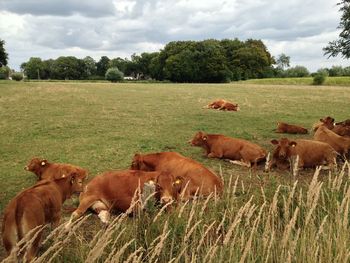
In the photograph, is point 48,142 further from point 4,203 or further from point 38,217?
point 38,217

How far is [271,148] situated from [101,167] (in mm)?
4886

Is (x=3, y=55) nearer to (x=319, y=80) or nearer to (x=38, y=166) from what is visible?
(x=319, y=80)

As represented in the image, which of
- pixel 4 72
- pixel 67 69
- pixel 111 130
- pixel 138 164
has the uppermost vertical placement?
pixel 138 164

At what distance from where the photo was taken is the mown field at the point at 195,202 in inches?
168

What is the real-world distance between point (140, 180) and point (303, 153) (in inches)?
184

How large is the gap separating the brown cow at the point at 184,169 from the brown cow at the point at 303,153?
254cm

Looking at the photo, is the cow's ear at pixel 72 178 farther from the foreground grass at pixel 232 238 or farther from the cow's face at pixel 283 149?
the cow's face at pixel 283 149

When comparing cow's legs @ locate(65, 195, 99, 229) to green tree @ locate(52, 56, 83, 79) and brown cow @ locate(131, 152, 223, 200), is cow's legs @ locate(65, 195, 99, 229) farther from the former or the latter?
green tree @ locate(52, 56, 83, 79)

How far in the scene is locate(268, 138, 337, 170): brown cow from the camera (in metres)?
10.2

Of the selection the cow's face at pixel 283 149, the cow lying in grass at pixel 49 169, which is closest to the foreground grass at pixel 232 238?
the cow lying in grass at pixel 49 169

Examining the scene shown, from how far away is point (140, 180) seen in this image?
7195 mm

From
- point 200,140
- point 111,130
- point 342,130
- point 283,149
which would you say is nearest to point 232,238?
point 283,149

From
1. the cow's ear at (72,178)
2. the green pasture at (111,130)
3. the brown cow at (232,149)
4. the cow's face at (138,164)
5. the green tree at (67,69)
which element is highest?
the cow's ear at (72,178)

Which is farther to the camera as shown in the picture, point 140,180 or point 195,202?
point 140,180
